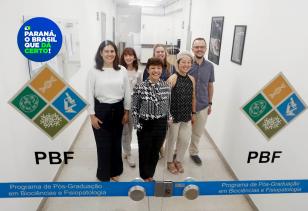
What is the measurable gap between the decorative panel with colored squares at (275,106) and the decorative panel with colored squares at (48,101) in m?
0.98

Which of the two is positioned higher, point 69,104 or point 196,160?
point 69,104

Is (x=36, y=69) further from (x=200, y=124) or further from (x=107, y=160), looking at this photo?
(x=200, y=124)

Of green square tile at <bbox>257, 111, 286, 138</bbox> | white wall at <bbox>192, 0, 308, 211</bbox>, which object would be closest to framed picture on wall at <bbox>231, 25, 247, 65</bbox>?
white wall at <bbox>192, 0, 308, 211</bbox>

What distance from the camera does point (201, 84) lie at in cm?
166

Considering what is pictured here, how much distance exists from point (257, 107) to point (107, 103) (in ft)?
2.84

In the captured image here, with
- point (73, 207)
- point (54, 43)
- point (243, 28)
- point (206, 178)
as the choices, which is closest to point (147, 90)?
point (54, 43)

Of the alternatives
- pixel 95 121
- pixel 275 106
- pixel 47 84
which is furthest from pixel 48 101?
pixel 275 106

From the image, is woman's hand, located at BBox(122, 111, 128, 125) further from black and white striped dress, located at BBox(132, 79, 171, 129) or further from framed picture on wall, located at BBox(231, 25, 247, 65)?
framed picture on wall, located at BBox(231, 25, 247, 65)

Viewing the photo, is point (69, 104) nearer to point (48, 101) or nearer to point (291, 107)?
point (48, 101)

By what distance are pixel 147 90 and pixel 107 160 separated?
555 mm

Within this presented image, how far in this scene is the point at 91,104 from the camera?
1306mm

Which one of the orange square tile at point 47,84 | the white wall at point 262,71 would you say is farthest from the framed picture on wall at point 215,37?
the orange square tile at point 47,84

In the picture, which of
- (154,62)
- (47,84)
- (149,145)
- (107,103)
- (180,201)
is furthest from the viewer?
(180,201)

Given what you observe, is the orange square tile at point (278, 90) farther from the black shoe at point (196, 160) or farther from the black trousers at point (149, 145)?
the black shoe at point (196, 160)
